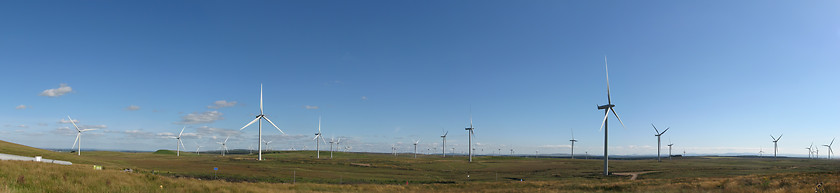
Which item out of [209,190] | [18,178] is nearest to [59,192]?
[18,178]

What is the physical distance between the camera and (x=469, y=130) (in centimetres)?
18250

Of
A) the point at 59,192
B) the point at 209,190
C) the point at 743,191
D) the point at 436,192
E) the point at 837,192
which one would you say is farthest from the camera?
the point at 436,192

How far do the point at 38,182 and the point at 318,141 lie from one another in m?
176

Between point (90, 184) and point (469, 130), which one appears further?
point (469, 130)

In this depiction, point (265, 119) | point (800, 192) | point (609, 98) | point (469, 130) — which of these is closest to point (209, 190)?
point (800, 192)

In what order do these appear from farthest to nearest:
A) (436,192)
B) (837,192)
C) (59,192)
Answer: (436,192)
(837,192)
(59,192)

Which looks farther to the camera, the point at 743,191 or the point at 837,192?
the point at 743,191

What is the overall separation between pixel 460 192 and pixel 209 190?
75.0 feet

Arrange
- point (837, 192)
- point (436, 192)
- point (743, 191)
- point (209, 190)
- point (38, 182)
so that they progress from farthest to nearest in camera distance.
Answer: point (436, 192), point (743, 191), point (209, 190), point (837, 192), point (38, 182)

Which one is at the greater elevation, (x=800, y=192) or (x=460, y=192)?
(x=800, y=192)

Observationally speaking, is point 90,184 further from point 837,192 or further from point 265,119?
point 265,119

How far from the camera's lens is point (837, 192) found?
19844 mm

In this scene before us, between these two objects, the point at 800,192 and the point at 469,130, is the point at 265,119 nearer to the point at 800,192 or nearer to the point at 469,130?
the point at 469,130

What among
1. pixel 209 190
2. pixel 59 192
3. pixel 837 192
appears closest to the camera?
pixel 59 192
